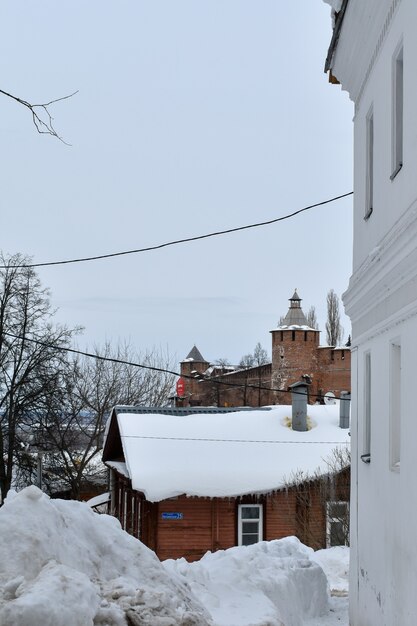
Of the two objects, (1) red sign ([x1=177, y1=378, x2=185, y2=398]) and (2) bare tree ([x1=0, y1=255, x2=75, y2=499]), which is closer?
(2) bare tree ([x1=0, y1=255, x2=75, y2=499])

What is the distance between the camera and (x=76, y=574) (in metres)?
5.03

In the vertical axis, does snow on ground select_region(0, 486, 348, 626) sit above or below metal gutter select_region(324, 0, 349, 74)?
below

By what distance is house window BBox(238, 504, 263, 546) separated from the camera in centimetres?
2269

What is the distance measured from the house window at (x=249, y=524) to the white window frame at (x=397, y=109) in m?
16.4

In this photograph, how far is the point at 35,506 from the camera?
5.74m

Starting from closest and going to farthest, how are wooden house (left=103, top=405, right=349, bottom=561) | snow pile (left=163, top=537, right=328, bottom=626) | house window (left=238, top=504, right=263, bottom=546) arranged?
1. snow pile (left=163, top=537, right=328, bottom=626)
2. wooden house (left=103, top=405, right=349, bottom=561)
3. house window (left=238, top=504, right=263, bottom=546)

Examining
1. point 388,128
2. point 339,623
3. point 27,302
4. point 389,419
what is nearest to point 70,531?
point 389,419

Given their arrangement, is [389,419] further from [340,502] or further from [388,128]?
[340,502]

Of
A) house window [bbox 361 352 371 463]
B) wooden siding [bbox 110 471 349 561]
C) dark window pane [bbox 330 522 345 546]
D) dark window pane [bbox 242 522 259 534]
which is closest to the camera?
house window [bbox 361 352 371 463]

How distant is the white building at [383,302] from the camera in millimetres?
6859

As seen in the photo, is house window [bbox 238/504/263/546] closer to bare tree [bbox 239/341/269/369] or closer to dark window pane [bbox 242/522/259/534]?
dark window pane [bbox 242/522/259/534]

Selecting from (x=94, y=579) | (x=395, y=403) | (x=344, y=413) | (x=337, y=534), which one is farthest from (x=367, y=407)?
(x=344, y=413)

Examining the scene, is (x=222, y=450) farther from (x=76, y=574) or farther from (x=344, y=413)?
(x=76, y=574)

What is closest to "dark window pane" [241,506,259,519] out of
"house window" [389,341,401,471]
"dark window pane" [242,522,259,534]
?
"dark window pane" [242,522,259,534]
